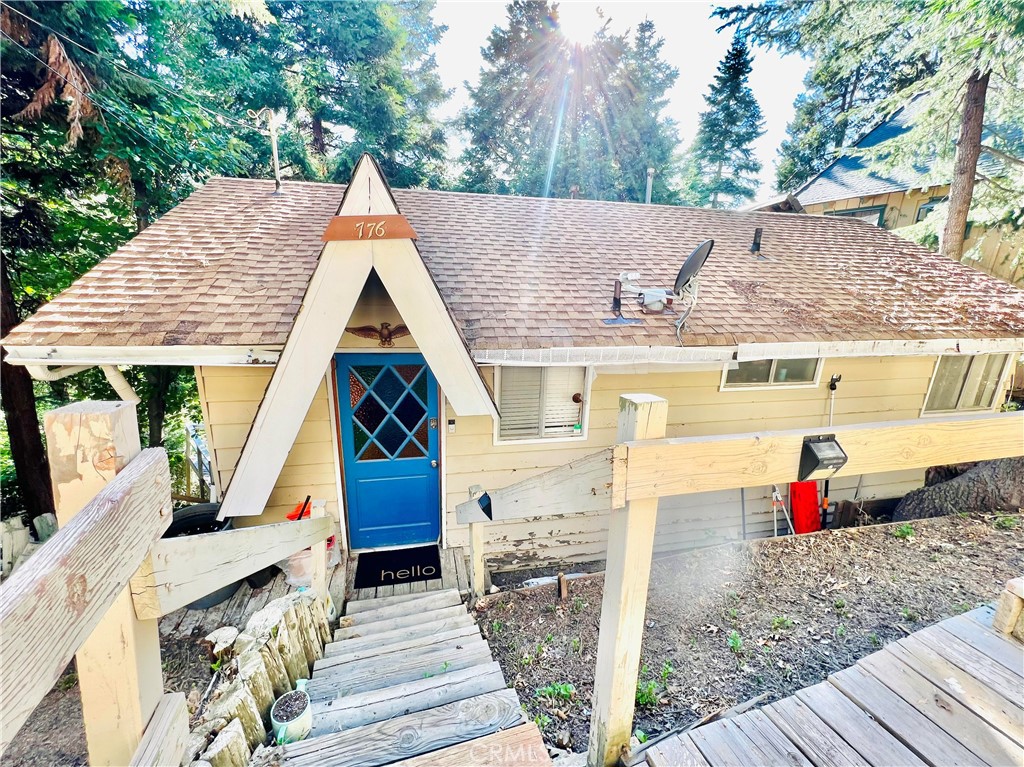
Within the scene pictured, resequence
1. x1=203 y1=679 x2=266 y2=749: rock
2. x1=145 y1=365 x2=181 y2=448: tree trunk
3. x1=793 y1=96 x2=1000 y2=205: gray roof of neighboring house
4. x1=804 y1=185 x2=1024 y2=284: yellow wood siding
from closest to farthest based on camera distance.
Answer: x1=203 y1=679 x2=266 y2=749: rock → x1=145 y1=365 x2=181 y2=448: tree trunk → x1=804 y1=185 x2=1024 y2=284: yellow wood siding → x1=793 y1=96 x2=1000 y2=205: gray roof of neighboring house

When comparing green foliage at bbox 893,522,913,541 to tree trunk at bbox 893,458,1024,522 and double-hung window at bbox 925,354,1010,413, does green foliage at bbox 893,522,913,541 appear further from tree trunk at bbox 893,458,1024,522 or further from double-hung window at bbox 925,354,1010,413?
double-hung window at bbox 925,354,1010,413

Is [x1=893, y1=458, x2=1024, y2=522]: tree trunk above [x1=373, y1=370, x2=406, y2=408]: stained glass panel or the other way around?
the other way around

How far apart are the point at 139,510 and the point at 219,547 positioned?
39 centimetres

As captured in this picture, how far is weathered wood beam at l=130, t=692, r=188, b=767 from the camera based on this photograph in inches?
39.2

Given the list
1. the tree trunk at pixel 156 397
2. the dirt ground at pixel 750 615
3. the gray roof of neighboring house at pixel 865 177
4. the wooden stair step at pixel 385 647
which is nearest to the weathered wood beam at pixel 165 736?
the wooden stair step at pixel 385 647

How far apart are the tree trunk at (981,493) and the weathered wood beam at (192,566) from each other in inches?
331

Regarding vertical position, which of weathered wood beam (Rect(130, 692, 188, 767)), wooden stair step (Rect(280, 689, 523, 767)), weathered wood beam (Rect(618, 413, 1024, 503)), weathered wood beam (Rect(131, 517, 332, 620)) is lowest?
wooden stair step (Rect(280, 689, 523, 767))

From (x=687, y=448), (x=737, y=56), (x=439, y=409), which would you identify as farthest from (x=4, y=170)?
(x=737, y=56)

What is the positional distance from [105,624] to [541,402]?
4.51m

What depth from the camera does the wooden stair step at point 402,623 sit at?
11.4 ft

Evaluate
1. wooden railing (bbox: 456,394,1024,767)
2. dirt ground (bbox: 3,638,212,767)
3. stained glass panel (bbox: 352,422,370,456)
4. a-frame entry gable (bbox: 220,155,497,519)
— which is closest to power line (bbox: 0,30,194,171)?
a-frame entry gable (bbox: 220,155,497,519)

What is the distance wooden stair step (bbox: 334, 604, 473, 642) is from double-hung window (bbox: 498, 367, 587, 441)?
6.75 ft

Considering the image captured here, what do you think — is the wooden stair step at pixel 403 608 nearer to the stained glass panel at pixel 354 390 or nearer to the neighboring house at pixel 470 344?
the neighboring house at pixel 470 344

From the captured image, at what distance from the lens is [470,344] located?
4281 millimetres
